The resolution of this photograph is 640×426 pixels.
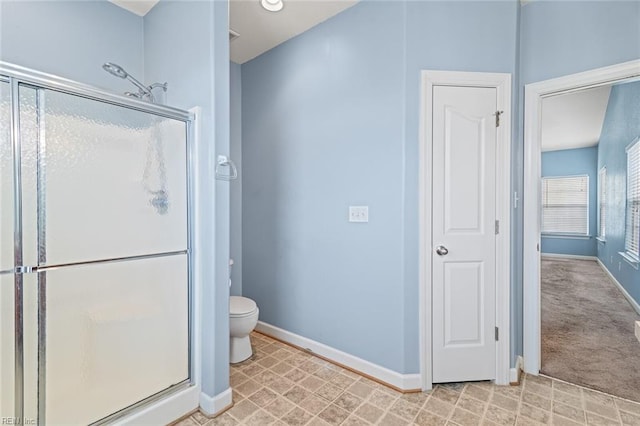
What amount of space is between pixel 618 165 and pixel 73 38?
6792 mm

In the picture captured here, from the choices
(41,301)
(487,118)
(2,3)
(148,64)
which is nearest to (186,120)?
(148,64)

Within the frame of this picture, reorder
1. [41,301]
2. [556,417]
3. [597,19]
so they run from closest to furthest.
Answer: [41,301], [556,417], [597,19]

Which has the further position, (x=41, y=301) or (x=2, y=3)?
(x=2, y=3)

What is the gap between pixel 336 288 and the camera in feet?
7.86

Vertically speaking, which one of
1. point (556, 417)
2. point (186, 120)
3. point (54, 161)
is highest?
point (186, 120)

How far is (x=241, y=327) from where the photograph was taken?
228 cm

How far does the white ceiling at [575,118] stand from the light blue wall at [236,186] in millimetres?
3670

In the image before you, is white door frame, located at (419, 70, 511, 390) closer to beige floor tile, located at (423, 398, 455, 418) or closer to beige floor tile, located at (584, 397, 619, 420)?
beige floor tile, located at (423, 398, 455, 418)

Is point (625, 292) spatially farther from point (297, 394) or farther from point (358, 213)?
point (297, 394)

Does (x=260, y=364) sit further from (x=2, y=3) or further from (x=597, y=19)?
(x=597, y=19)

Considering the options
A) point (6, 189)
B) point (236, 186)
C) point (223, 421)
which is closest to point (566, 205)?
point (236, 186)

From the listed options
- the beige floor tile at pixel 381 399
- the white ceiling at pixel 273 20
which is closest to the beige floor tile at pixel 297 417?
the beige floor tile at pixel 381 399

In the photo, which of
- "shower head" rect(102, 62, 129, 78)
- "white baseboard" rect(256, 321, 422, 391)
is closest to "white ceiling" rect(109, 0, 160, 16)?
"shower head" rect(102, 62, 129, 78)

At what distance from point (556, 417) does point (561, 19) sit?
2.50 m
